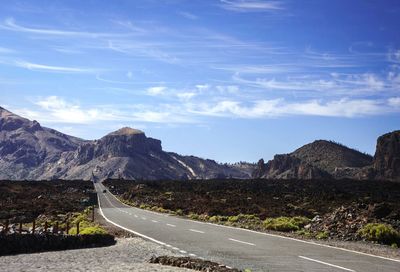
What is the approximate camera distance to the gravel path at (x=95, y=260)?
45.6 feet

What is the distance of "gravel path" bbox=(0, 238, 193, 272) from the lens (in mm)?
13898

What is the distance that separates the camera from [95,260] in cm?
1565

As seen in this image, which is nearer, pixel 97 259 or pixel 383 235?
pixel 97 259

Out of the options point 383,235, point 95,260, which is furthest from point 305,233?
point 95,260

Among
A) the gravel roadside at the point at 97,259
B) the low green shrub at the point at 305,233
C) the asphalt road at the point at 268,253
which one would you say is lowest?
the gravel roadside at the point at 97,259

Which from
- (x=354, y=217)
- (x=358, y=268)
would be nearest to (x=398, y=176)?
(x=354, y=217)

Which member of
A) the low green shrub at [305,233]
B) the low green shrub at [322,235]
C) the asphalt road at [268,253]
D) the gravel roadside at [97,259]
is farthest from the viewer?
the low green shrub at [305,233]

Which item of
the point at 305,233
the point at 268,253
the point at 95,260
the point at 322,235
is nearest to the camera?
the point at 95,260

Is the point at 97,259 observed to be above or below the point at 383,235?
below

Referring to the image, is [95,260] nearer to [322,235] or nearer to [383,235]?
[322,235]

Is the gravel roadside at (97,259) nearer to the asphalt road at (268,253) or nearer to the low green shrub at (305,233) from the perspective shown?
the asphalt road at (268,253)

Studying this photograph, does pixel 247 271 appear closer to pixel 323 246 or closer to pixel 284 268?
pixel 284 268

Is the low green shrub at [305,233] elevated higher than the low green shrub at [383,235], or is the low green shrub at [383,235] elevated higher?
the low green shrub at [383,235]

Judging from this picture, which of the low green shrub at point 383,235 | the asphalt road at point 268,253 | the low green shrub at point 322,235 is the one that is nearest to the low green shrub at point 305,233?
the low green shrub at point 322,235
